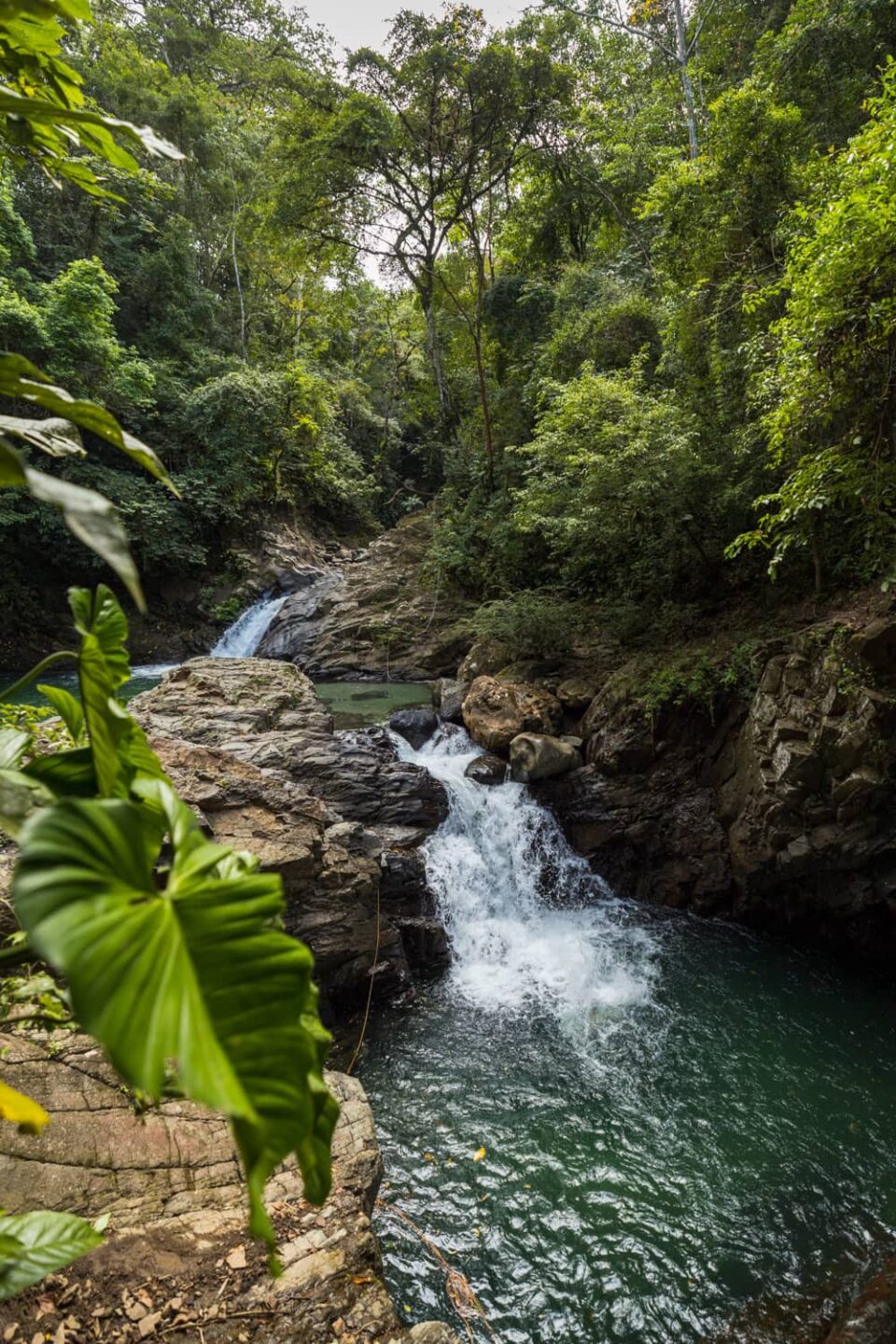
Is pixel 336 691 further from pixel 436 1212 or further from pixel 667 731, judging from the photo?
pixel 436 1212

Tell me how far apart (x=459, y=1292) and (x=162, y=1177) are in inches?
74.7

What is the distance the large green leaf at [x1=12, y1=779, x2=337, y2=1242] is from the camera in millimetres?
500

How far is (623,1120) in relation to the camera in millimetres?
4086

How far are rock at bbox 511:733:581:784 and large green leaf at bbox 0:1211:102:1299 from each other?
6236 millimetres

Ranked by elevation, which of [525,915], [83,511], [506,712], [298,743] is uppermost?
[83,511]

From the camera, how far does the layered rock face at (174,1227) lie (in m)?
1.72

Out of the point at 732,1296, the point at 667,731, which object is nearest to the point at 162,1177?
the point at 732,1296

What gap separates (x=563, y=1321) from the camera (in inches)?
115

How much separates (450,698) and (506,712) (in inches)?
55.4

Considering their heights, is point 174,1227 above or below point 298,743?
below

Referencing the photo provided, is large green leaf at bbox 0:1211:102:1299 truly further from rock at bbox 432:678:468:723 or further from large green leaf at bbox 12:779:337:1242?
rock at bbox 432:678:468:723

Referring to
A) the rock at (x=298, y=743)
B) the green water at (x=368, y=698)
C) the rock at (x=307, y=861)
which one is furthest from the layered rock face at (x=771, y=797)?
the green water at (x=368, y=698)

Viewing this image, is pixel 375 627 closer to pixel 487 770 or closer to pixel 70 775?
pixel 487 770

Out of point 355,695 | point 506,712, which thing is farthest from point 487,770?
point 355,695
